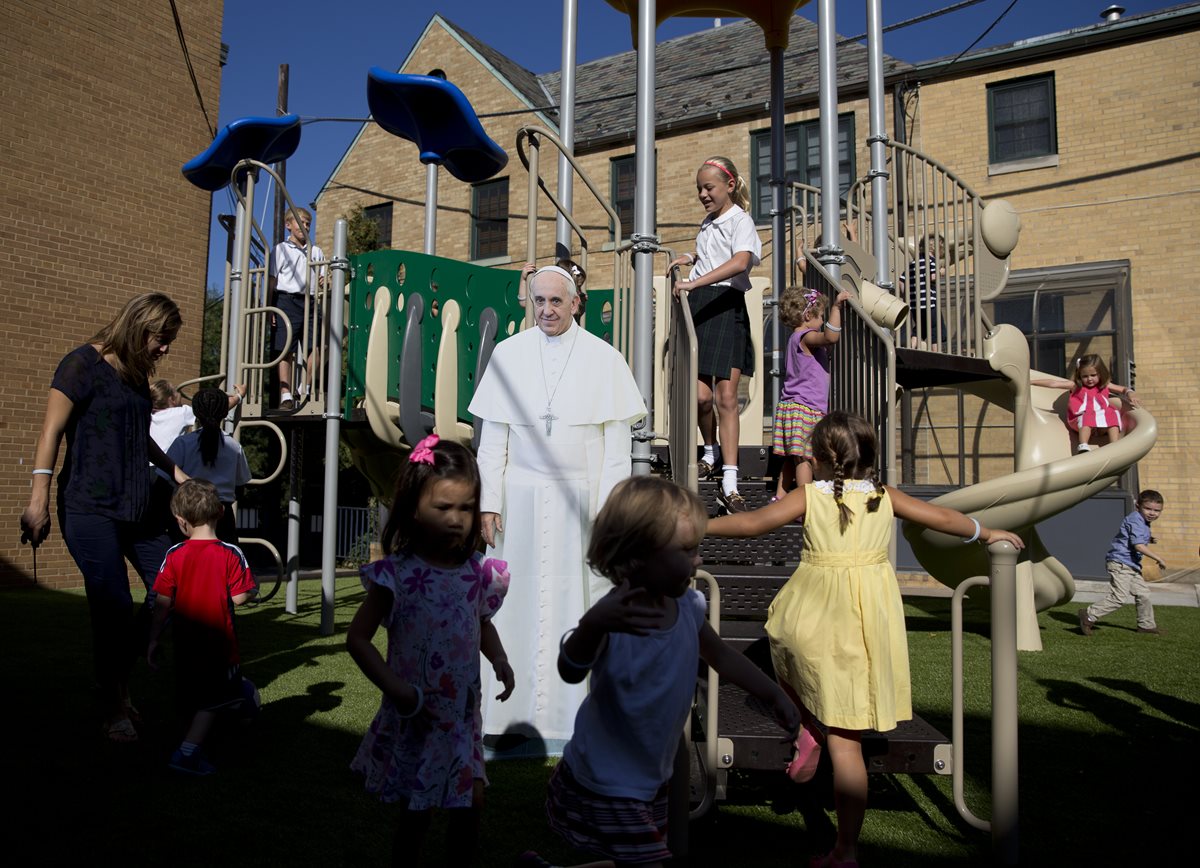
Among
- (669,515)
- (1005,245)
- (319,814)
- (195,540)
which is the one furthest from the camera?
(1005,245)

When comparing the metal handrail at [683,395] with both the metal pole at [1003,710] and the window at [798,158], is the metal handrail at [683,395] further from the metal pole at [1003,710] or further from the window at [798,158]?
the window at [798,158]

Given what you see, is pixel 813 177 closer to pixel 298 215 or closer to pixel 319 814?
pixel 298 215

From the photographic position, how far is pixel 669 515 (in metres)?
2.25

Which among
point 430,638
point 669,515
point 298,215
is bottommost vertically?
point 430,638

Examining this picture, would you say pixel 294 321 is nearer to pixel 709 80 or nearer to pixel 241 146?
pixel 241 146

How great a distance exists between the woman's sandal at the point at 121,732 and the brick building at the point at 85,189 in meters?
8.92

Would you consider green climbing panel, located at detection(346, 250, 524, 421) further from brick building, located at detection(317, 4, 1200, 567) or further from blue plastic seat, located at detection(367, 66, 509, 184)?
brick building, located at detection(317, 4, 1200, 567)

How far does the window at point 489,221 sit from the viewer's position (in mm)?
21500

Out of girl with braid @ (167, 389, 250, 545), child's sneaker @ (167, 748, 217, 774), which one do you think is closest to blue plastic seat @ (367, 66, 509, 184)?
girl with braid @ (167, 389, 250, 545)

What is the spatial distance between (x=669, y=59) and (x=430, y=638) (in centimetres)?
2238

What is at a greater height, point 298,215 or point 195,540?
point 298,215

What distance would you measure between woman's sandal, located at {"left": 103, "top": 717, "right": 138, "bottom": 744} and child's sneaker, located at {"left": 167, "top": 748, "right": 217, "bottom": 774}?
46cm

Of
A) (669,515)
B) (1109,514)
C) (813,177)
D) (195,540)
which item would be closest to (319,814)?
(195,540)

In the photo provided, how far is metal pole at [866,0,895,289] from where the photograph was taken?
22.7 feet
